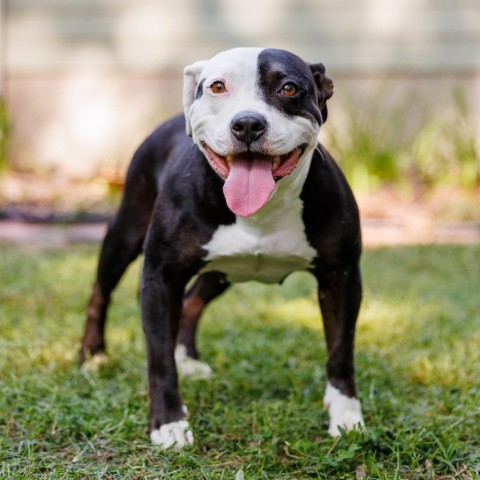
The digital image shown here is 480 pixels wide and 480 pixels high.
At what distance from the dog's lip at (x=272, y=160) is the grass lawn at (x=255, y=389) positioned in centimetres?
93

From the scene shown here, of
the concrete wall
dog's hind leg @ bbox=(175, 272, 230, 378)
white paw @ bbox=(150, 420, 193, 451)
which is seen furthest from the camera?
the concrete wall

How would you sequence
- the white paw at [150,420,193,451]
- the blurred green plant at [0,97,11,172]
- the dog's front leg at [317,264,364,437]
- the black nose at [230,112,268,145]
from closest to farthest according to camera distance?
the black nose at [230,112,268,145] < the white paw at [150,420,193,451] < the dog's front leg at [317,264,364,437] < the blurred green plant at [0,97,11,172]

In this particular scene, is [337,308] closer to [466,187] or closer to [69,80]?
[466,187]

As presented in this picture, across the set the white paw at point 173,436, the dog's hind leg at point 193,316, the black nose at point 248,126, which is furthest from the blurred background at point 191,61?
the black nose at point 248,126

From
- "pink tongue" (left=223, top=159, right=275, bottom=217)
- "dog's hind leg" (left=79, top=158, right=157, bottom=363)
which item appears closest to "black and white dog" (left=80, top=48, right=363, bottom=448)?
"pink tongue" (left=223, top=159, right=275, bottom=217)

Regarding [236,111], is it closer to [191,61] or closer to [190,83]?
[190,83]

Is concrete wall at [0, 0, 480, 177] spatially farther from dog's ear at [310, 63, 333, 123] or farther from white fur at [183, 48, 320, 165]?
white fur at [183, 48, 320, 165]

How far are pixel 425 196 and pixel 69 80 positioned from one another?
4083 millimetres

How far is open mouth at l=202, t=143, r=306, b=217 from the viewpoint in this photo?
9.53 ft

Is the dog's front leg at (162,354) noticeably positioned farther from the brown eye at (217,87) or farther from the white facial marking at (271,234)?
the brown eye at (217,87)

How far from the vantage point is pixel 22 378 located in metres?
3.73

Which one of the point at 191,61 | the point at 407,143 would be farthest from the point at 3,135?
the point at 407,143

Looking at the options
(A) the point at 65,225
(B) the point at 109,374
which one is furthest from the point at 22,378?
(A) the point at 65,225

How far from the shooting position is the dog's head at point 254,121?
2844mm
